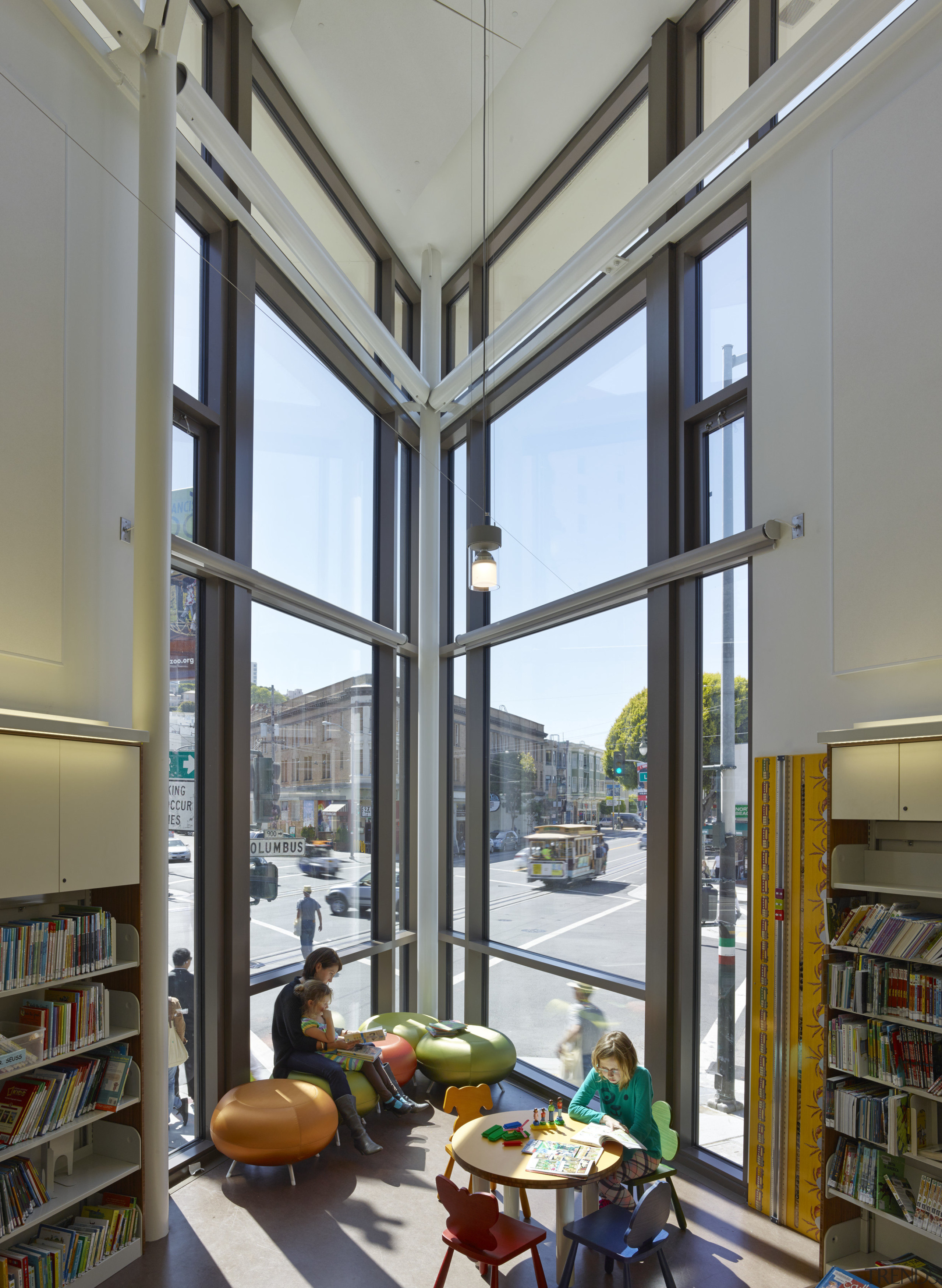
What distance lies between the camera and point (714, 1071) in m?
5.18

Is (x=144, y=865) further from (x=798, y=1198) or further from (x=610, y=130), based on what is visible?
(x=610, y=130)

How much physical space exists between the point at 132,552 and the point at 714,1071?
15.0 feet

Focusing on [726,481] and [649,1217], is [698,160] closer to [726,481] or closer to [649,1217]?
[726,481]

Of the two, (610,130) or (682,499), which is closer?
(682,499)

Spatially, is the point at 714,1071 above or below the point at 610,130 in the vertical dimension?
below

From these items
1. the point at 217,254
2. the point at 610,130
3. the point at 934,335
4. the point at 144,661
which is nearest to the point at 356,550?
the point at 217,254

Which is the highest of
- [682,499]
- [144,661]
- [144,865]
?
[682,499]

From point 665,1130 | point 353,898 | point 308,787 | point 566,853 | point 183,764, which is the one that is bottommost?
point 665,1130

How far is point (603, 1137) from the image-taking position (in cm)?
407

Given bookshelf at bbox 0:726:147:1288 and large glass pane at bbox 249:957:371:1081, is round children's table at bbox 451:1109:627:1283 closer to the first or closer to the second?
bookshelf at bbox 0:726:147:1288

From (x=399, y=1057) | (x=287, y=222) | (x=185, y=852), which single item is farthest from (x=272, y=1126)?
(x=287, y=222)

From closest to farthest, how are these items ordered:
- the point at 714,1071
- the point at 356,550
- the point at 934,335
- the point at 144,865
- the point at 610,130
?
1. the point at 934,335
2. the point at 144,865
3. the point at 714,1071
4. the point at 610,130
5. the point at 356,550

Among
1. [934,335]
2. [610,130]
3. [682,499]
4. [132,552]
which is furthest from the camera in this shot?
[610,130]

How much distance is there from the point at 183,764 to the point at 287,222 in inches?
150
